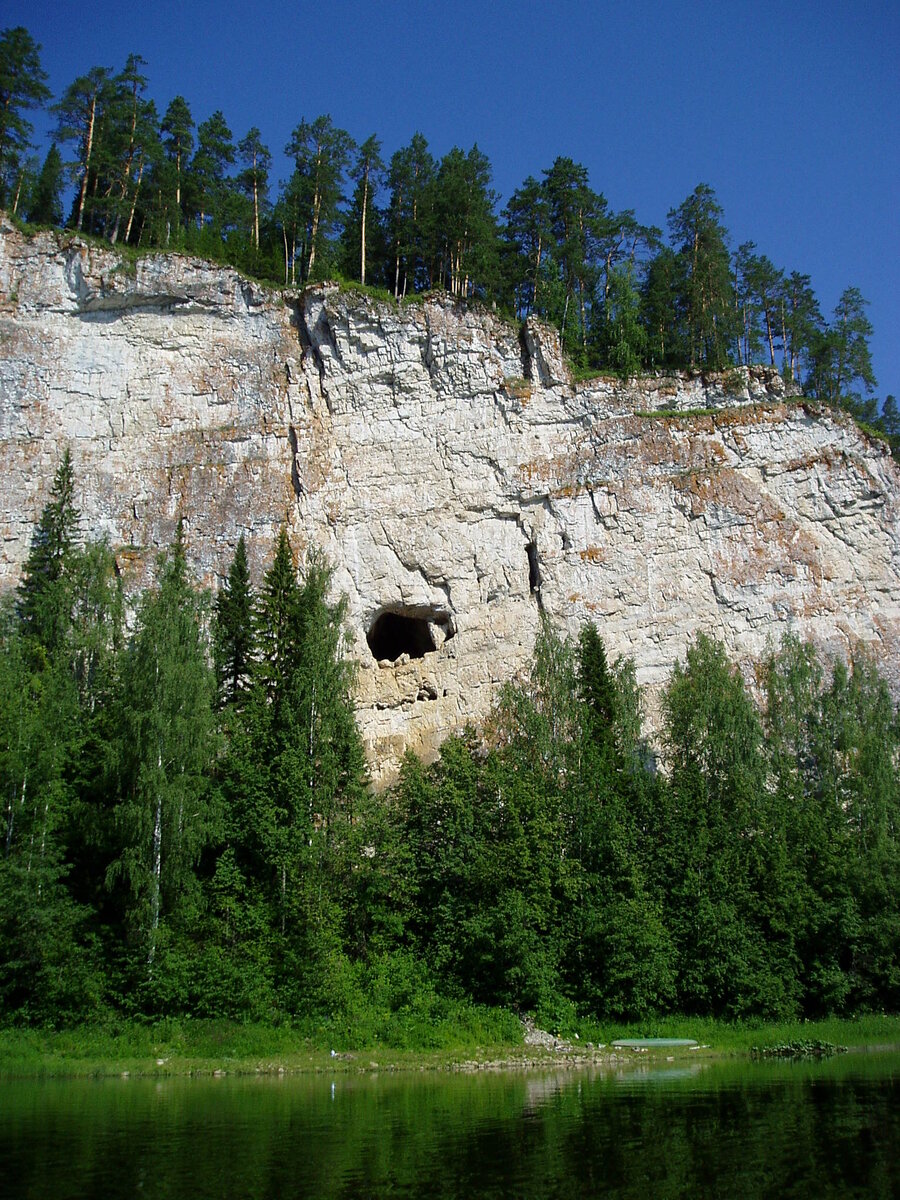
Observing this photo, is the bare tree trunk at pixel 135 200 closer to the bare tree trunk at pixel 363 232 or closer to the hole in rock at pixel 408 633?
the bare tree trunk at pixel 363 232

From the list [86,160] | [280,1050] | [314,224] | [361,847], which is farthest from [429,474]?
[280,1050]

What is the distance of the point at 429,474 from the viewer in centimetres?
3831

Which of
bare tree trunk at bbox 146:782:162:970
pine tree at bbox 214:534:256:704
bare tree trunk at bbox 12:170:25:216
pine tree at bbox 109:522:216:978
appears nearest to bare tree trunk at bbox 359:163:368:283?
bare tree trunk at bbox 12:170:25:216

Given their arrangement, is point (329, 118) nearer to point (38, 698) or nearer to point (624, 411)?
point (624, 411)

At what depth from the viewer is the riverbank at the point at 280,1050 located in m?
20.2

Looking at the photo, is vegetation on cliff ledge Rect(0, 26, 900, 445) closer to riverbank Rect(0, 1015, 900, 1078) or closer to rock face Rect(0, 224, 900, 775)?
rock face Rect(0, 224, 900, 775)

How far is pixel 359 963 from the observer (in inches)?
975

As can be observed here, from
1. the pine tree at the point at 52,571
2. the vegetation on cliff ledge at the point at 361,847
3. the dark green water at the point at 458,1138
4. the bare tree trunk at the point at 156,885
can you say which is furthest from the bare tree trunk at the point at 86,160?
the dark green water at the point at 458,1138

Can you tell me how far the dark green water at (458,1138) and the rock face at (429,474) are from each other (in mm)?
18901

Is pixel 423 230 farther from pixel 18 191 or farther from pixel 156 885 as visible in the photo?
pixel 156 885

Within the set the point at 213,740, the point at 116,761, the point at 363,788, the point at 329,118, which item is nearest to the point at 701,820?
the point at 363,788

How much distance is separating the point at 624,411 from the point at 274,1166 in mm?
34410

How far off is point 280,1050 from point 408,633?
2112cm

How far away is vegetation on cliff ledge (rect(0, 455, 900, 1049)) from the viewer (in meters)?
23.2
